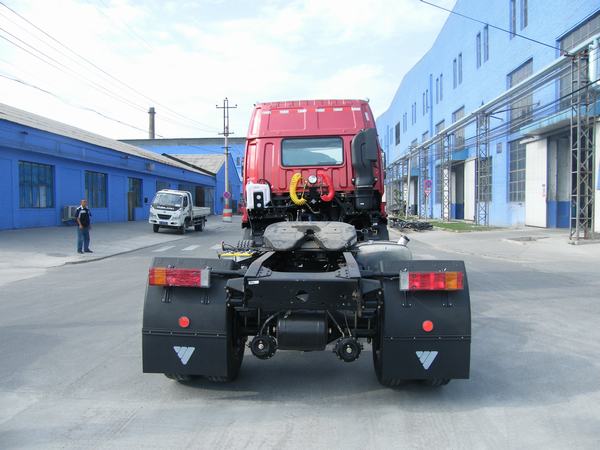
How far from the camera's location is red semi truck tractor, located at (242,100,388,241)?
7.46m

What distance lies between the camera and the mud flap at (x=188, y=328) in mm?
4242

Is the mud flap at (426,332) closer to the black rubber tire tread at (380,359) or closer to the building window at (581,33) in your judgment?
the black rubber tire tread at (380,359)

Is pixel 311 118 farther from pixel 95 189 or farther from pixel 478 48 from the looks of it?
pixel 478 48

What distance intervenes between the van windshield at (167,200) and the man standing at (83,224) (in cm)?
946

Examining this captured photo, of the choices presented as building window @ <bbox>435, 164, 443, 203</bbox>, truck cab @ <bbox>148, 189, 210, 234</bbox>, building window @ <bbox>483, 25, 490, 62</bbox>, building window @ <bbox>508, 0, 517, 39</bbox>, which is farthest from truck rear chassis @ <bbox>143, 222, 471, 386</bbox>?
building window @ <bbox>435, 164, 443, 203</bbox>

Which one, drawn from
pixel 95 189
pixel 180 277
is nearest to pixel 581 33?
pixel 180 277

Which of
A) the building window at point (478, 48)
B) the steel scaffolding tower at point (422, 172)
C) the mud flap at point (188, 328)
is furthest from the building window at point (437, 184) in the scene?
the mud flap at point (188, 328)

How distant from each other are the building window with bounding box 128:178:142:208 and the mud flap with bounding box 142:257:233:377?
A: 34941 millimetres

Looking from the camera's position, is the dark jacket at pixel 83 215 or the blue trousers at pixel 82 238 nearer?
the dark jacket at pixel 83 215

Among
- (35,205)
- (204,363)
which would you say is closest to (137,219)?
(35,205)

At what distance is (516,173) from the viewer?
31156mm

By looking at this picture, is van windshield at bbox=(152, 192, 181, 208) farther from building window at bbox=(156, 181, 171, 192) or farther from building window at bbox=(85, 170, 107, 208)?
building window at bbox=(156, 181, 171, 192)

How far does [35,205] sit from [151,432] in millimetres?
24378

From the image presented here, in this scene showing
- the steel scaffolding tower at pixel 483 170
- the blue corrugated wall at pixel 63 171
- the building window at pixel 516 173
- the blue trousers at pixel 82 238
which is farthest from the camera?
the steel scaffolding tower at pixel 483 170
